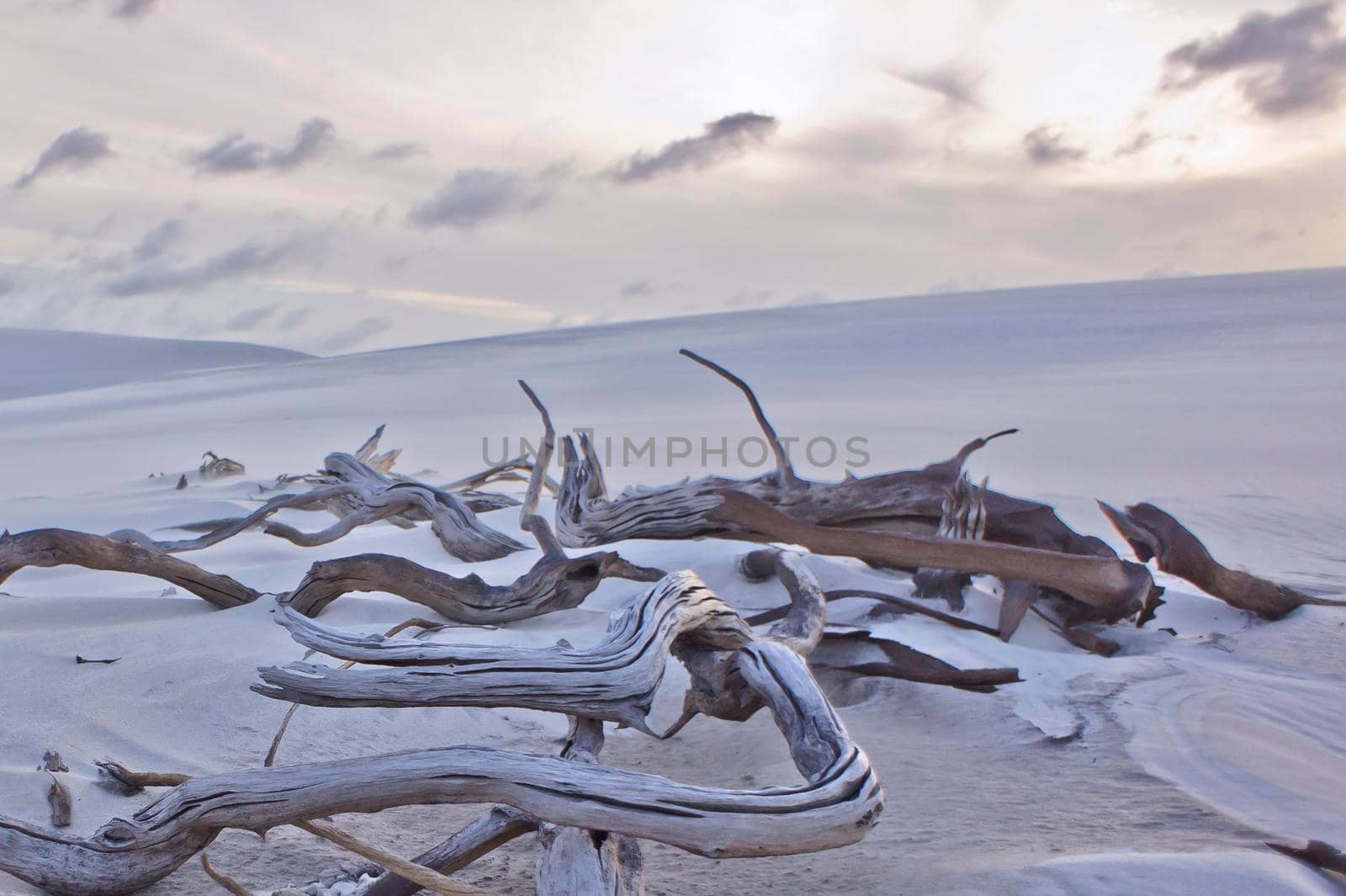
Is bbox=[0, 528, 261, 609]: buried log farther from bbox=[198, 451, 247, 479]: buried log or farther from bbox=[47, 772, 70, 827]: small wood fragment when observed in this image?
bbox=[198, 451, 247, 479]: buried log

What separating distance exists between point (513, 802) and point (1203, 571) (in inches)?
126

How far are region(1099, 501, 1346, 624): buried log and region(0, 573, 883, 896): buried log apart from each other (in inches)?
99.7

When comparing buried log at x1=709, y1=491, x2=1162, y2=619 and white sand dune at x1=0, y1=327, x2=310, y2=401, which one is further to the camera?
white sand dune at x1=0, y1=327, x2=310, y2=401

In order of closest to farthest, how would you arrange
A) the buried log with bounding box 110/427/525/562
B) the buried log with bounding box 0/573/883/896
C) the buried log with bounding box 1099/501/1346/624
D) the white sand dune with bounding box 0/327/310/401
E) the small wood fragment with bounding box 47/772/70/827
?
the buried log with bounding box 0/573/883/896 < the small wood fragment with bounding box 47/772/70/827 < the buried log with bounding box 1099/501/1346/624 < the buried log with bounding box 110/427/525/562 < the white sand dune with bounding box 0/327/310/401

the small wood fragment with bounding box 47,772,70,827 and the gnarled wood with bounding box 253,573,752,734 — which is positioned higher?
the gnarled wood with bounding box 253,573,752,734

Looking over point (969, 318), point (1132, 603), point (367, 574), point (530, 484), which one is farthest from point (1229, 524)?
point (969, 318)

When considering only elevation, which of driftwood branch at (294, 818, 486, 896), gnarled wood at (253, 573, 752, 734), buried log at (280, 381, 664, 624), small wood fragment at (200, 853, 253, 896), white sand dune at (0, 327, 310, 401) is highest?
white sand dune at (0, 327, 310, 401)

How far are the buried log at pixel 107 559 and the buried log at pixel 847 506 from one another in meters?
1.48

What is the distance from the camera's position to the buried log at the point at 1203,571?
383 centimetres

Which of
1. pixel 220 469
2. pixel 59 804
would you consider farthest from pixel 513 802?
pixel 220 469

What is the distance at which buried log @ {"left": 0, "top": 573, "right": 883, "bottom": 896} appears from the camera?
143 centimetres

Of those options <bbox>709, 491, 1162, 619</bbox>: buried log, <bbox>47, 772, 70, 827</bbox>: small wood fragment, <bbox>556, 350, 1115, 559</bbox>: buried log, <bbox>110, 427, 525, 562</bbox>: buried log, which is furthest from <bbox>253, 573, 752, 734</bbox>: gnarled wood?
<bbox>110, 427, 525, 562</bbox>: buried log

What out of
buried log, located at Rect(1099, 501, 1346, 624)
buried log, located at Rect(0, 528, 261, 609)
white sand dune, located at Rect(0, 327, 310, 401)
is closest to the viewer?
buried log, located at Rect(0, 528, 261, 609)

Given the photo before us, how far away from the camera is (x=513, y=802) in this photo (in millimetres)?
1492
